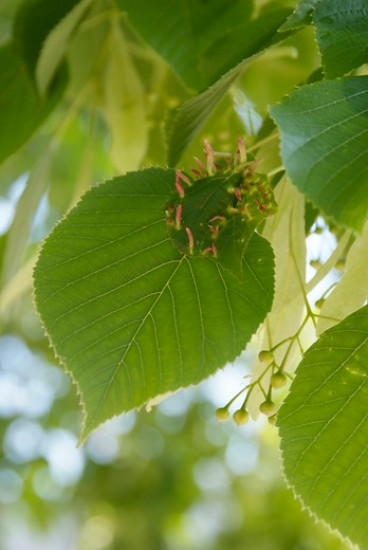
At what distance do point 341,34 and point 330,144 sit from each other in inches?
5.0

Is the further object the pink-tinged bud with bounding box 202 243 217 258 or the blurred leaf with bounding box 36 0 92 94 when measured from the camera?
the blurred leaf with bounding box 36 0 92 94

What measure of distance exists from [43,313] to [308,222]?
25 centimetres

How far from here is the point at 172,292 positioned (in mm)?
650

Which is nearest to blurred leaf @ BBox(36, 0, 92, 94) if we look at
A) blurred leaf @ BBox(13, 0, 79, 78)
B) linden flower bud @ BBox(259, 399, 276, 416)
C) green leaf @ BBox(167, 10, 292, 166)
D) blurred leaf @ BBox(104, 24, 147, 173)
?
blurred leaf @ BBox(13, 0, 79, 78)

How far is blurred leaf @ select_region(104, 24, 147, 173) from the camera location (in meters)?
1.06

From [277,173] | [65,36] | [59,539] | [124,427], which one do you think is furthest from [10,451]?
[277,173]

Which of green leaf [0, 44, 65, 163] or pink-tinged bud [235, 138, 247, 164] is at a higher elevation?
green leaf [0, 44, 65, 163]

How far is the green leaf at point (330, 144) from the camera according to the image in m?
0.48

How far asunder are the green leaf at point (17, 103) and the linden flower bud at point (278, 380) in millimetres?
389

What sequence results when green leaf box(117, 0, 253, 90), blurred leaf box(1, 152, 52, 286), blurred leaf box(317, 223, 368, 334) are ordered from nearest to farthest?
blurred leaf box(317, 223, 368, 334) < green leaf box(117, 0, 253, 90) < blurred leaf box(1, 152, 52, 286)

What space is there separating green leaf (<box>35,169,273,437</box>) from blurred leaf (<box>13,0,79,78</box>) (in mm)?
334

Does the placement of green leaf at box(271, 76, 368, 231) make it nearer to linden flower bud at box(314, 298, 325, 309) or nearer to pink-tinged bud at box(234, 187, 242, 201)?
pink-tinged bud at box(234, 187, 242, 201)

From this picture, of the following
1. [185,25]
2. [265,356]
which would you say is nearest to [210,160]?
[265,356]

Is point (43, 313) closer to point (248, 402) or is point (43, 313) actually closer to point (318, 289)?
point (248, 402)
